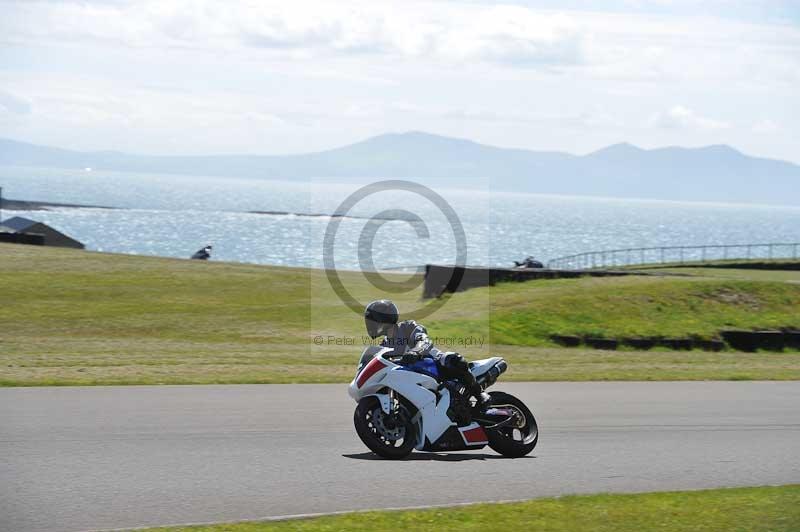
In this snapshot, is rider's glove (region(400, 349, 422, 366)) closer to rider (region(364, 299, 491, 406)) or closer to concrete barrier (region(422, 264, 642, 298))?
Result: rider (region(364, 299, 491, 406))

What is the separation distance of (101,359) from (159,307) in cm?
1058

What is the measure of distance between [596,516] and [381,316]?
303 cm

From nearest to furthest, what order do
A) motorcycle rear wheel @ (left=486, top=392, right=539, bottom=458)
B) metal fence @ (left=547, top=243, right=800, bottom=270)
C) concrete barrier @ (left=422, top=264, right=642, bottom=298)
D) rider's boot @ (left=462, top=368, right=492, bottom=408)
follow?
1. rider's boot @ (left=462, top=368, right=492, bottom=408)
2. motorcycle rear wheel @ (left=486, top=392, right=539, bottom=458)
3. concrete barrier @ (left=422, top=264, right=642, bottom=298)
4. metal fence @ (left=547, top=243, right=800, bottom=270)

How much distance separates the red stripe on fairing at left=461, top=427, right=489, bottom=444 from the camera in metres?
10.6

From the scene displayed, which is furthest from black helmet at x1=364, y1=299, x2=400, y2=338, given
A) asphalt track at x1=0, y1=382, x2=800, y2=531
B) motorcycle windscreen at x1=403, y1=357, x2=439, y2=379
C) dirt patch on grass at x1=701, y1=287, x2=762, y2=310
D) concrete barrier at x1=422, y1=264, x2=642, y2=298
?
concrete barrier at x1=422, y1=264, x2=642, y2=298

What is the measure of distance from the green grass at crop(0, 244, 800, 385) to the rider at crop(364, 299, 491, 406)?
641 centimetres

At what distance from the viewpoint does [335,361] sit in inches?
805

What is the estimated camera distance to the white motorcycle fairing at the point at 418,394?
10328 millimetres

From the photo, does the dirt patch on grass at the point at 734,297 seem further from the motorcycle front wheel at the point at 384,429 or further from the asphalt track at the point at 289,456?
the motorcycle front wheel at the point at 384,429

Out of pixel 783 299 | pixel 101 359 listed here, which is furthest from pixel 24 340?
pixel 783 299

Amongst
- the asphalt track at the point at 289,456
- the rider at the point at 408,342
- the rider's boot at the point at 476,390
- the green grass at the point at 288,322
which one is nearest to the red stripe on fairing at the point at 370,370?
the rider at the point at 408,342

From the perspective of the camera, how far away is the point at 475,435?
10.6 meters

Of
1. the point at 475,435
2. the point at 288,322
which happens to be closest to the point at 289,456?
the point at 475,435

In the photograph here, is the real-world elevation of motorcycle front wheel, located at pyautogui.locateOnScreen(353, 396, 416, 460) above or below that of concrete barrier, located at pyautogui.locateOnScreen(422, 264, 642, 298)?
below
